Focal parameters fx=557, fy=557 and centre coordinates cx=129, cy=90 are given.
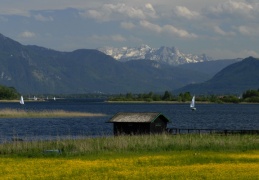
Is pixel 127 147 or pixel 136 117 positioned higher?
pixel 136 117

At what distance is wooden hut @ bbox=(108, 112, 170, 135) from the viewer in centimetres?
8281

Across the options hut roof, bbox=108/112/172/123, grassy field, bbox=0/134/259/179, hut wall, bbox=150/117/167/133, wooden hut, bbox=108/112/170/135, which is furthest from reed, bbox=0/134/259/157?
hut wall, bbox=150/117/167/133

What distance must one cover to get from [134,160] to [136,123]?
33033 millimetres

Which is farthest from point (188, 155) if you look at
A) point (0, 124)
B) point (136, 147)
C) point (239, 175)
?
point (0, 124)

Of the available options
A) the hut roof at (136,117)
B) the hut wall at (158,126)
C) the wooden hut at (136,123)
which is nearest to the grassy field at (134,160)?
the wooden hut at (136,123)

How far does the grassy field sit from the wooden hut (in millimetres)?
14686

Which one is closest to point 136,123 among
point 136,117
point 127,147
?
point 136,117

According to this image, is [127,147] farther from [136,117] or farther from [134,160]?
[136,117]

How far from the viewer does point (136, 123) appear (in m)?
83.1

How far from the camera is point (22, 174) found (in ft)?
136

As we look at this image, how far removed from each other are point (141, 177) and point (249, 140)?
3279cm

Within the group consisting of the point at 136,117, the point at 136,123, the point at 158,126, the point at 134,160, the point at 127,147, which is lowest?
the point at 134,160

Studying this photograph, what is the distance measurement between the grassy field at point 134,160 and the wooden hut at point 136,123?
1469 cm

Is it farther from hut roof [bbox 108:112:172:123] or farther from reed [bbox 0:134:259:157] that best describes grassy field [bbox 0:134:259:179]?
hut roof [bbox 108:112:172:123]
